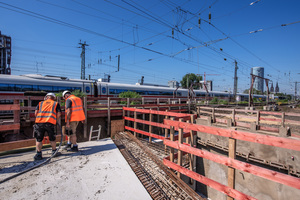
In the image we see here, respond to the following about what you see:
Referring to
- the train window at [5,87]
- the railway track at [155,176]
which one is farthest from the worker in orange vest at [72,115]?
the train window at [5,87]

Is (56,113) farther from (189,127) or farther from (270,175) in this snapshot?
(270,175)

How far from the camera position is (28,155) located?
3742 millimetres

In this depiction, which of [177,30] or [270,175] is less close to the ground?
[177,30]

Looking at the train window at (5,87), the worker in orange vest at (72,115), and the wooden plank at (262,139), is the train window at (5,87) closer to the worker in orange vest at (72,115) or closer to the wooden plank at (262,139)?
the worker in orange vest at (72,115)

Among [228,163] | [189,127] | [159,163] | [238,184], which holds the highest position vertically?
[189,127]

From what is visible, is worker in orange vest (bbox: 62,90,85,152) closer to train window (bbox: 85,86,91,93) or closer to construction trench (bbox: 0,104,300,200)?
construction trench (bbox: 0,104,300,200)

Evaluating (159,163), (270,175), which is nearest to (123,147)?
(159,163)

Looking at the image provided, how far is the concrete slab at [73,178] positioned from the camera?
94.7 inches

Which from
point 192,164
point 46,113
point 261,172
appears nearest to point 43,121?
point 46,113

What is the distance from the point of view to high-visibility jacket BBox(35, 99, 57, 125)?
133 inches

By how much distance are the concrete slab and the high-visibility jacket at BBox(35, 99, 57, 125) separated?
93 cm

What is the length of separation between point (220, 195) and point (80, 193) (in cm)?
661

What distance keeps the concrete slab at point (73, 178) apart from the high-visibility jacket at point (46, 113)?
3.05ft

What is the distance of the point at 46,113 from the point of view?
11.3ft
